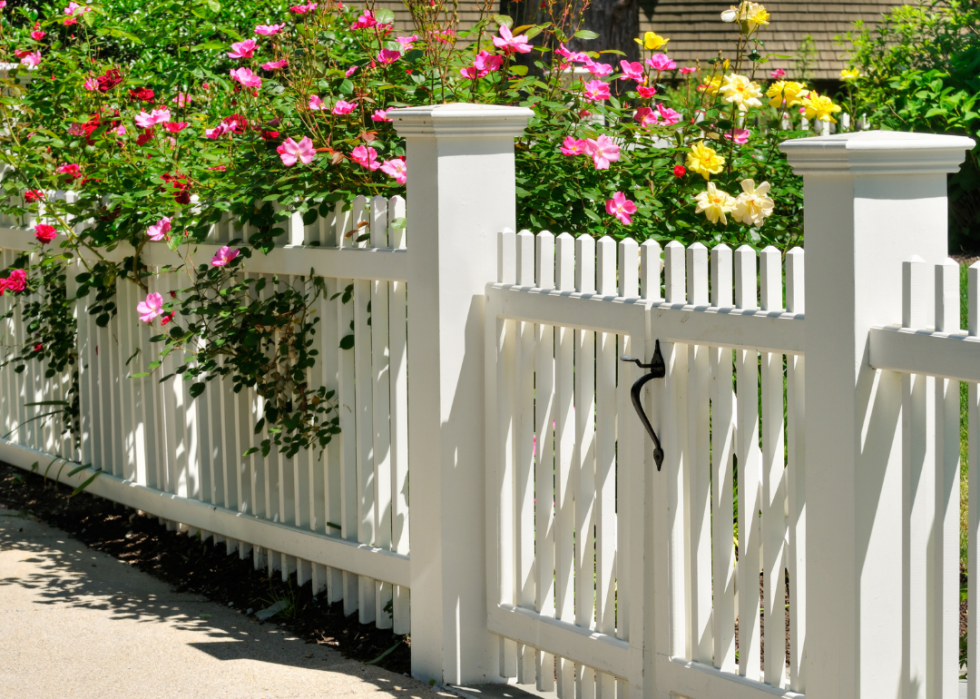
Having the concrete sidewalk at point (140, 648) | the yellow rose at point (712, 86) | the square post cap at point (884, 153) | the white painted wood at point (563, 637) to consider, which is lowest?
the concrete sidewalk at point (140, 648)

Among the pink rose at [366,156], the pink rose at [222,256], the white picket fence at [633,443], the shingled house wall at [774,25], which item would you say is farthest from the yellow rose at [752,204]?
the shingled house wall at [774,25]

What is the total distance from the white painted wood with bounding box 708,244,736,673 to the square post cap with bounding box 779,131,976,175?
439 millimetres

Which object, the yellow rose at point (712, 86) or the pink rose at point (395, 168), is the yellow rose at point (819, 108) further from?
the pink rose at point (395, 168)

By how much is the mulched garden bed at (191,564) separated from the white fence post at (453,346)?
0.32 meters

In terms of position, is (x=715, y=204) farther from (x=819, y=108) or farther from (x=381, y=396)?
(x=381, y=396)

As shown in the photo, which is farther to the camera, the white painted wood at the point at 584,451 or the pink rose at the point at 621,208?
the pink rose at the point at 621,208

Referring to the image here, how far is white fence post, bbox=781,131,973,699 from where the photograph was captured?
2.38 meters

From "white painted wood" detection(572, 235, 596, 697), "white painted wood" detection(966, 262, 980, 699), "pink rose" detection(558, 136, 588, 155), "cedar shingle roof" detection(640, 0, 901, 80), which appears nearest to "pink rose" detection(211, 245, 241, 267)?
"pink rose" detection(558, 136, 588, 155)

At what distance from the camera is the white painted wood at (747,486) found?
2.73 m

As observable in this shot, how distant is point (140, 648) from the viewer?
12.5ft

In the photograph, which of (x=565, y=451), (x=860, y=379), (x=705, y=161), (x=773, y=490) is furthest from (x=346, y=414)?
(x=860, y=379)

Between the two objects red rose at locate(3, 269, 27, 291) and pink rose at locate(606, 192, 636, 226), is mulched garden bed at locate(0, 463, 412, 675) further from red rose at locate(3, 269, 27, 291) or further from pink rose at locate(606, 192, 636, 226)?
pink rose at locate(606, 192, 636, 226)

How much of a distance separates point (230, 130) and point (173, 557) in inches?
67.4

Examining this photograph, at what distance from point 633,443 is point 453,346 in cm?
69
